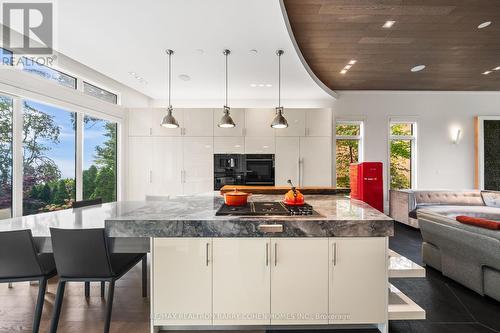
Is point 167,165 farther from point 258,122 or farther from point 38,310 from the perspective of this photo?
point 38,310

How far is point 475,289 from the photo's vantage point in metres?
2.48

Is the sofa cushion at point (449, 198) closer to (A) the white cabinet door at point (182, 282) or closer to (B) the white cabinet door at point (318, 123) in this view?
(B) the white cabinet door at point (318, 123)

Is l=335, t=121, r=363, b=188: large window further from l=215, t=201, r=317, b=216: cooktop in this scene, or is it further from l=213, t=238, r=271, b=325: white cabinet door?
l=213, t=238, r=271, b=325: white cabinet door

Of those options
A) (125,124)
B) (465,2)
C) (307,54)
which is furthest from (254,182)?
(465,2)

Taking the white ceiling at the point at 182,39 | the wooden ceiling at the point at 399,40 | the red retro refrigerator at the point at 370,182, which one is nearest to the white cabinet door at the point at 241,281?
the white ceiling at the point at 182,39

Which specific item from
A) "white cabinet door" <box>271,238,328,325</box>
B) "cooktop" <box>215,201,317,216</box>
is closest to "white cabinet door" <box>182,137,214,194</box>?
"cooktop" <box>215,201,317,216</box>

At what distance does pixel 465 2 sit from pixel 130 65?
446cm

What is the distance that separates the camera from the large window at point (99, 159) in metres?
4.39

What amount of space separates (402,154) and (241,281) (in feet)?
19.9

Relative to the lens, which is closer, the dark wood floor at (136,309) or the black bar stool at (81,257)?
the black bar stool at (81,257)

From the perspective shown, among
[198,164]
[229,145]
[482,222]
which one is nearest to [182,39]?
[229,145]

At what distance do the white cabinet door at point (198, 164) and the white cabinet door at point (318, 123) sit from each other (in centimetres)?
207

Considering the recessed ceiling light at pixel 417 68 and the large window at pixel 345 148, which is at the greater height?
the recessed ceiling light at pixel 417 68

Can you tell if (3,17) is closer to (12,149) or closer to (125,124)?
(12,149)
